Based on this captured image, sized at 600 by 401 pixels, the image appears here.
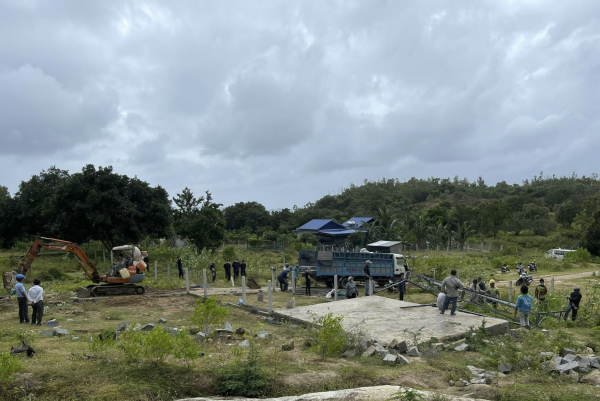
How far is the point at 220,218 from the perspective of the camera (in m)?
A: 38.4

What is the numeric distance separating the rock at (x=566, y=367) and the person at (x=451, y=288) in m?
4.09

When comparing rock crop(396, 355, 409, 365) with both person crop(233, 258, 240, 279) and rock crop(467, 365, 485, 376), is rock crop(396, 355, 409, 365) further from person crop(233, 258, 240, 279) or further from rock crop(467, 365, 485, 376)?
person crop(233, 258, 240, 279)

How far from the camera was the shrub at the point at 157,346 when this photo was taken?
8.05m

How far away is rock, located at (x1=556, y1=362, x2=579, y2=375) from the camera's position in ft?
28.8

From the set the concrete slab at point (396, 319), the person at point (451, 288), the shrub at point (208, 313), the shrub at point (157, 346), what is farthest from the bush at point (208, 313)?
the person at point (451, 288)

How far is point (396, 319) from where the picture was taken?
538 inches

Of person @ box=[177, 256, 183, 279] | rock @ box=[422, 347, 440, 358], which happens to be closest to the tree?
person @ box=[177, 256, 183, 279]

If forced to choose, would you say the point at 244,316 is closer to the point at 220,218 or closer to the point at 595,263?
the point at 220,218

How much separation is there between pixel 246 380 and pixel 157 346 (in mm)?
1553

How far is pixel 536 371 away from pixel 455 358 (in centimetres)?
172

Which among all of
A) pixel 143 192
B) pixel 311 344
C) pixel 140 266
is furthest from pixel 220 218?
pixel 311 344

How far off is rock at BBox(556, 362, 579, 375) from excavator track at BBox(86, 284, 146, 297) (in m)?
17.3

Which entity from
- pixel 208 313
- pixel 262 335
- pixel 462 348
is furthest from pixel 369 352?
pixel 208 313

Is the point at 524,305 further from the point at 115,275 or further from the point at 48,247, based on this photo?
the point at 48,247
